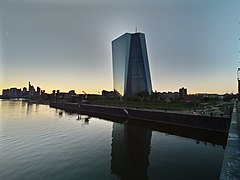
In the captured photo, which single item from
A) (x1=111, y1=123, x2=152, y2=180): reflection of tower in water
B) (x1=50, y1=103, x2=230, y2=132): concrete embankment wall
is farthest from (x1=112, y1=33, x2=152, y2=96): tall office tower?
(x1=111, y1=123, x2=152, y2=180): reflection of tower in water

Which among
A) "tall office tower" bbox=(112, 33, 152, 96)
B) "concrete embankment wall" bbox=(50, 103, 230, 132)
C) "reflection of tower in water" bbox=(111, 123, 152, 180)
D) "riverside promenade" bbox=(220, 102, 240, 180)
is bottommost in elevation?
"reflection of tower in water" bbox=(111, 123, 152, 180)

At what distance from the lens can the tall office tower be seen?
143m

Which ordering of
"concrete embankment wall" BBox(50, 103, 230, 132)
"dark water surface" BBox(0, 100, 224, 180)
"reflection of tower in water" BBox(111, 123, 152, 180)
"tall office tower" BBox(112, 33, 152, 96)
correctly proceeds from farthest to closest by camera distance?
"tall office tower" BBox(112, 33, 152, 96) → "concrete embankment wall" BBox(50, 103, 230, 132) → "reflection of tower in water" BBox(111, 123, 152, 180) → "dark water surface" BBox(0, 100, 224, 180)

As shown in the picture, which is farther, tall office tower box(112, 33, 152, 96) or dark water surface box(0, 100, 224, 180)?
tall office tower box(112, 33, 152, 96)

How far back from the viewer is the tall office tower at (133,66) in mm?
143000

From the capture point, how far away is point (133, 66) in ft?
481

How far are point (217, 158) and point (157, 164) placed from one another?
7.49m

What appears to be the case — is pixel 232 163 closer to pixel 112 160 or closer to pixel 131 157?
pixel 112 160

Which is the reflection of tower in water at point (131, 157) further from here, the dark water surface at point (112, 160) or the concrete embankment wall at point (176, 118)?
the concrete embankment wall at point (176, 118)

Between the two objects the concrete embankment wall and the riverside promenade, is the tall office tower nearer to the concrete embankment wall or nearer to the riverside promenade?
the concrete embankment wall

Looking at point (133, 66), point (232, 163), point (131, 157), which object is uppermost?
point (133, 66)

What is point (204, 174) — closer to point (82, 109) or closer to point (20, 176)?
point (20, 176)

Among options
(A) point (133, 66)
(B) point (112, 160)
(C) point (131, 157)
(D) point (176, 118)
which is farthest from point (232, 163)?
(A) point (133, 66)

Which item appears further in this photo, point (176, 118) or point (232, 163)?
point (176, 118)
